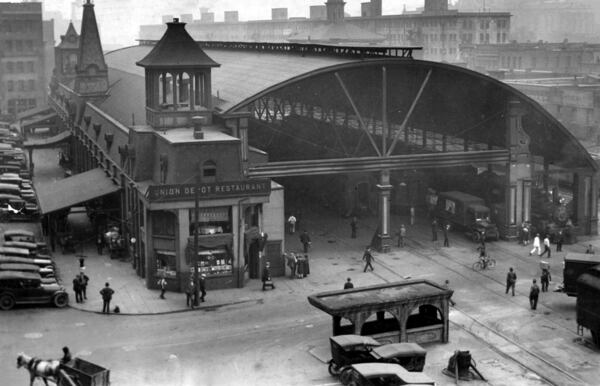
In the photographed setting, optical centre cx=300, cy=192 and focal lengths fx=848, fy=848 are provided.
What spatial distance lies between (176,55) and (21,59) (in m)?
85.0

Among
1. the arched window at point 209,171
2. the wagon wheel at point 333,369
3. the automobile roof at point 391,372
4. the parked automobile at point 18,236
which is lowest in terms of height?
the wagon wheel at point 333,369

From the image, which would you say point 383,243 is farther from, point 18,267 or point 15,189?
point 15,189

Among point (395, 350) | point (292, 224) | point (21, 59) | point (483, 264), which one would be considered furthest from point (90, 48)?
point (395, 350)

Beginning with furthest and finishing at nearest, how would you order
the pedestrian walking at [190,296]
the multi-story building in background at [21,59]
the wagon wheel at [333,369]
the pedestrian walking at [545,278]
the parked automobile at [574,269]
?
the multi-story building in background at [21,59] < the pedestrian walking at [545,278] < the pedestrian walking at [190,296] < the parked automobile at [574,269] < the wagon wheel at [333,369]

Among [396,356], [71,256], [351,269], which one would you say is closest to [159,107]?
[71,256]

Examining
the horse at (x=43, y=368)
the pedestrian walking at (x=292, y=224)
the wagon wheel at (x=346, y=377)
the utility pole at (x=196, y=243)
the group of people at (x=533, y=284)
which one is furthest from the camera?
the pedestrian walking at (x=292, y=224)

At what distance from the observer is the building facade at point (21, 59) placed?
409ft

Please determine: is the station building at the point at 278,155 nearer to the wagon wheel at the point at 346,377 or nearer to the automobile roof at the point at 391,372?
the wagon wheel at the point at 346,377

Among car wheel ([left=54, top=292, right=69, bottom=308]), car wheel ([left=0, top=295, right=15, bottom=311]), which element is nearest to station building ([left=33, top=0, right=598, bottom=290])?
car wheel ([left=54, top=292, right=69, bottom=308])

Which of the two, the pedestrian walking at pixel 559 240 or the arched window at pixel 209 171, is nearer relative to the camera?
the arched window at pixel 209 171

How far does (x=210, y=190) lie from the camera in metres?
43.0

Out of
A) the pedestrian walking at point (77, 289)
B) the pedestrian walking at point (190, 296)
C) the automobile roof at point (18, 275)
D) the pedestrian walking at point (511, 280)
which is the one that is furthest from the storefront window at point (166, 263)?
the pedestrian walking at point (511, 280)

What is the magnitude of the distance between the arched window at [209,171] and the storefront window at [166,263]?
14.1 ft

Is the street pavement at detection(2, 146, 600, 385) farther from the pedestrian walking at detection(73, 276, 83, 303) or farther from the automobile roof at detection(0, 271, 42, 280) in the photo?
the automobile roof at detection(0, 271, 42, 280)
